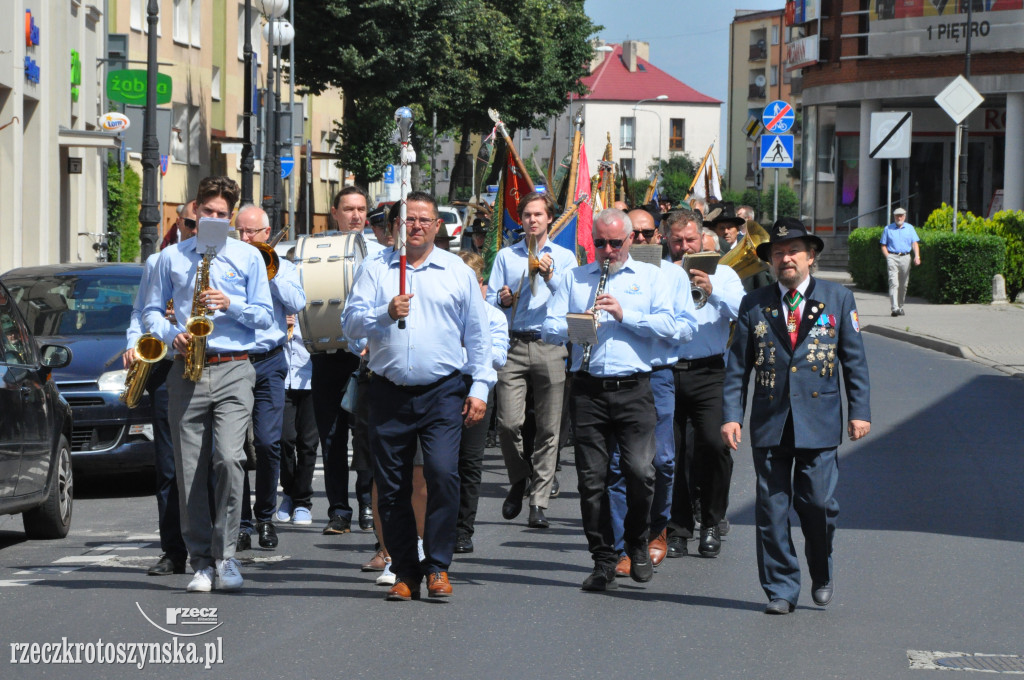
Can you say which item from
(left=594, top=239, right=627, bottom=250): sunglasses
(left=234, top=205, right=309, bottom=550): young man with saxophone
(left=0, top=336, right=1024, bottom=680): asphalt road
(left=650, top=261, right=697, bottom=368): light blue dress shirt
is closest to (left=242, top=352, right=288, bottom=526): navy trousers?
(left=234, top=205, right=309, bottom=550): young man with saxophone

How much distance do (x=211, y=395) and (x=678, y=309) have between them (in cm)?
241

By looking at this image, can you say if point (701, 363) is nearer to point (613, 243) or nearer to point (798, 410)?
point (613, 243)

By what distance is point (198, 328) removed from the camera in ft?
25.5

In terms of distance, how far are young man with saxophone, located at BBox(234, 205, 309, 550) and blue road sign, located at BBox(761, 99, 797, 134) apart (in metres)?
19.6

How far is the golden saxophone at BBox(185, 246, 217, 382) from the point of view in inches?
306

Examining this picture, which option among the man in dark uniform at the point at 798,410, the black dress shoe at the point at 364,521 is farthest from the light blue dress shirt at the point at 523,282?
the man in dark uniform at the point at 798,410

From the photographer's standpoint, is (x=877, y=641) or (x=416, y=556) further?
(x=416, y=556)

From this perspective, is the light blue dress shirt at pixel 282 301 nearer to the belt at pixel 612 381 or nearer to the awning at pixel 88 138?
the belt at pixel 612 381

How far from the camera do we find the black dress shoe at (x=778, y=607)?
24.5ft

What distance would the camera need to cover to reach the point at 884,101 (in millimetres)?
46375

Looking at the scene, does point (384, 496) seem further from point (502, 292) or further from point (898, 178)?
point (898, 178)

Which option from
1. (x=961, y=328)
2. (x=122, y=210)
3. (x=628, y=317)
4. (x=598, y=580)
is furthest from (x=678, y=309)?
(x=122, y=210)

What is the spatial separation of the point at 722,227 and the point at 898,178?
36.6m

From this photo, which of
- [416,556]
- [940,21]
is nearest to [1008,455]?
[416,556]
